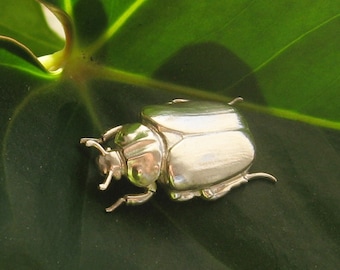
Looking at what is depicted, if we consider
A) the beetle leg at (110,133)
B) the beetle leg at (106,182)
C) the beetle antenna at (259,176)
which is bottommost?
the beetle antenna at (259,176)

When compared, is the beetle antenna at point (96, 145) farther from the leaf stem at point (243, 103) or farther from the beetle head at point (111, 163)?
the leaf stem at point (243, 103)

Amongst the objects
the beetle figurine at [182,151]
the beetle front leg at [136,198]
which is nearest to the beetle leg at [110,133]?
the beetle figurine at [182,151]

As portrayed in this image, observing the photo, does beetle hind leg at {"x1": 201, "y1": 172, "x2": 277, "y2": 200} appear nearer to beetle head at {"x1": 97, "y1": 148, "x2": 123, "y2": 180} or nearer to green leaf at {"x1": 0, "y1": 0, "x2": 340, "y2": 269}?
green leaf at {"x1": 0, "y1": 0, "x2": 340, "y2": 269}

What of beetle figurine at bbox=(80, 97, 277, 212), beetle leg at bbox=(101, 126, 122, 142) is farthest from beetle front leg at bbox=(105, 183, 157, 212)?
beetle leg at bbox=(101, 126, 122, 142)

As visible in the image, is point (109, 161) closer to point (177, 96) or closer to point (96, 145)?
point (96, 145)

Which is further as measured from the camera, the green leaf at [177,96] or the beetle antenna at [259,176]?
the beetle antenna at [259,176]

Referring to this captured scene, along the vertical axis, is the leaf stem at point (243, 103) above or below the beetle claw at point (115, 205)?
above

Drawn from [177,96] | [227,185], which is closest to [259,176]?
[227,185]
